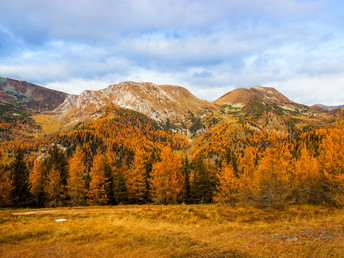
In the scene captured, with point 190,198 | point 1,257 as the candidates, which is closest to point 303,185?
point 190,198

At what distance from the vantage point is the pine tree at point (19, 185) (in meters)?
37.4

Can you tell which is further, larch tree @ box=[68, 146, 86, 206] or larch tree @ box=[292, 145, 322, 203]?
larch tree @ box=[68, 146, 86, 206]

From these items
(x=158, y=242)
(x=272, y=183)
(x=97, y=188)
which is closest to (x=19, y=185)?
(x=97, y=188)

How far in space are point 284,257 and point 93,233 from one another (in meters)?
13.3

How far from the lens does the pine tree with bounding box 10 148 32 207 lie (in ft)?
123

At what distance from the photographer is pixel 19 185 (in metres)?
38.3

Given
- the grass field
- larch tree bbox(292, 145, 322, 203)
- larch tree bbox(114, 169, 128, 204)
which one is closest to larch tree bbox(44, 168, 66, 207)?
larch tree bbox(114, 169, 128, 204)

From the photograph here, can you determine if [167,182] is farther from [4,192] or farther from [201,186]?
[4,192]

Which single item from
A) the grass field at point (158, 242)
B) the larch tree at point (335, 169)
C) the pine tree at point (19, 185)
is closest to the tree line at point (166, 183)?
the pine tree at point (19, 185)

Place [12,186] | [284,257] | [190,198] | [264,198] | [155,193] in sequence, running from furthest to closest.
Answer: [190,198] → [155,193] → [12,186] → [264,198] → [284,257]

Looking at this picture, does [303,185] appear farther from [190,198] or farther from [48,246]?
[48,246]

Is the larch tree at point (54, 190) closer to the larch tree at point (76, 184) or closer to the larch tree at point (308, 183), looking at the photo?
the larch tree at point (76, 184)

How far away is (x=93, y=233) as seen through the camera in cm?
1407

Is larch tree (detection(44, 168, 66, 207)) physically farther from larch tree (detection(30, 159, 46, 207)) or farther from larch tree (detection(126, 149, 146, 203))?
larch tree (detection(126, 149, 146, 203))
